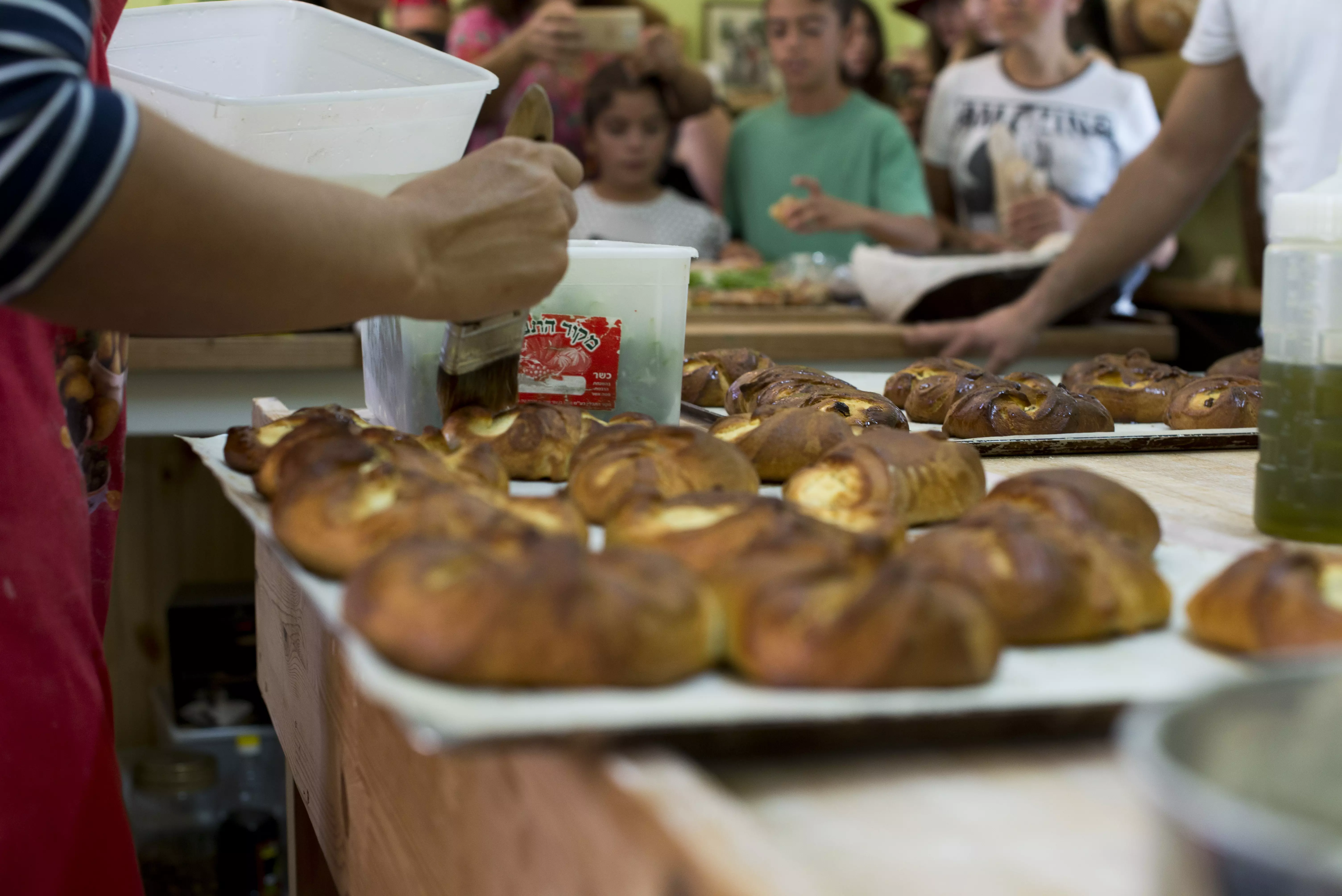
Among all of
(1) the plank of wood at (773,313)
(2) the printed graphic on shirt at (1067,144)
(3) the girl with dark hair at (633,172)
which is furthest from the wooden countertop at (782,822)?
(2) the printed graphic on shirt at (1067,144)

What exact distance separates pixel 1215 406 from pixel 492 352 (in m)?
0.86

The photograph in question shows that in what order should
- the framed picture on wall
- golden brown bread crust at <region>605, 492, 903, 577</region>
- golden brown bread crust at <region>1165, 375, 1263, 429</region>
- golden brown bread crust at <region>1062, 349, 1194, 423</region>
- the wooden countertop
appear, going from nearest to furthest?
the wooden countertop, golden brown bread crust at <region>605, 492, 903, 577</region>, golden brown bread crust at <region>1165, 375, 1263, 429</region>, golden brown bread crust at <region>1062, 349, 1194, 423</region>, the framed picture on wall

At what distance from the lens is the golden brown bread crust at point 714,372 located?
1716 mm

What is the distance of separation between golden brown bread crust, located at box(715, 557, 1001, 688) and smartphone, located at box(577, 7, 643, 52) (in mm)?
3525

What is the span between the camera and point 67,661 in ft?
3.23

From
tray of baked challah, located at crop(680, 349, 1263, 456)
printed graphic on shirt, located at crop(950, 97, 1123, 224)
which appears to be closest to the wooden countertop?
tray of baked challah, located at crop(680, 349, 1263, 456)

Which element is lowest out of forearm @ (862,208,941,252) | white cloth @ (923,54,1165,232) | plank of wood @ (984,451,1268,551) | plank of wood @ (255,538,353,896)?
plank of wood @ (255,538,353,896)

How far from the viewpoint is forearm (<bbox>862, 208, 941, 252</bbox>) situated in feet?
13.3

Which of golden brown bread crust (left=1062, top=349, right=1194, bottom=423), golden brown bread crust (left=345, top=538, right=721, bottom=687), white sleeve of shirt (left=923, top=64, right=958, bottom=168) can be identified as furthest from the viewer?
white sleeve of shirt (left=923, top=64, right=958, bottom=168)

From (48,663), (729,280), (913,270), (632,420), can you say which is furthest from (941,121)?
(48,663)

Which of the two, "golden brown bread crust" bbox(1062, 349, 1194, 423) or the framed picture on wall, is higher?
the framed picture on wall

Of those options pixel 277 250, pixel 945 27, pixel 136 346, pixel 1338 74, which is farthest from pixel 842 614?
pixel 945 27

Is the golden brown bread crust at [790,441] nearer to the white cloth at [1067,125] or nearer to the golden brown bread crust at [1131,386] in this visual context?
the golden brown bread crust at [1131,386]

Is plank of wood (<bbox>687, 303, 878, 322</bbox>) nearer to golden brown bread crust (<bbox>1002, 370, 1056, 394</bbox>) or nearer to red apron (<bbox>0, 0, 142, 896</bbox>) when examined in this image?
golden brown bread crust (<bbox>1002, 370, 1056, 394</bbox>)
